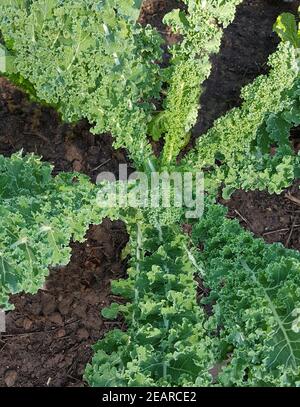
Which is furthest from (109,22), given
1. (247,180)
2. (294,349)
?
(294,349)

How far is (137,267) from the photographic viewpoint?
3.94 meters

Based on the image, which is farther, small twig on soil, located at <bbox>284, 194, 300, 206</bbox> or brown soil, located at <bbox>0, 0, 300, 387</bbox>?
small twig on soil, located at <bbox>284, 194, 300, 206</bbox>

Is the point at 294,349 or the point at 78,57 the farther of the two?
the point at 78,57

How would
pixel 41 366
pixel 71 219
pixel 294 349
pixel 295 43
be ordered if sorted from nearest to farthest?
pixel 294 349 < pixel 71 219 < pixel 41 366 < pixel 295 43

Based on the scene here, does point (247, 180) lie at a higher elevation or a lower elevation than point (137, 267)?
higher

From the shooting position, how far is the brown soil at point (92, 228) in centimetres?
457

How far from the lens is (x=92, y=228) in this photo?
485 cm

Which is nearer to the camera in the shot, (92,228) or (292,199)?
(92,228)

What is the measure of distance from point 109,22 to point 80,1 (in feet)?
0.76

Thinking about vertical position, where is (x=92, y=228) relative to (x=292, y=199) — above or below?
below

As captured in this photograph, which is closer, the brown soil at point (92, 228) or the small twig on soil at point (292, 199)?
the brown soil at point (92, 228)

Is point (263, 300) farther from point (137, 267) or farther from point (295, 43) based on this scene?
point (295, 43)

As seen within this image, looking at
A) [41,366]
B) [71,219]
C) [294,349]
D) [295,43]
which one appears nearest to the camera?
[294,349]

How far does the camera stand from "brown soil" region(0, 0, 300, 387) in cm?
457
